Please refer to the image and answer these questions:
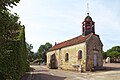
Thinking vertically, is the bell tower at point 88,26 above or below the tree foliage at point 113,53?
above

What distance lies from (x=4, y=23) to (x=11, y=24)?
0.64 metres

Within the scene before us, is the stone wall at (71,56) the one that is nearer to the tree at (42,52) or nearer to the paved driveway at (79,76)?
the paved driveway at (79,76)

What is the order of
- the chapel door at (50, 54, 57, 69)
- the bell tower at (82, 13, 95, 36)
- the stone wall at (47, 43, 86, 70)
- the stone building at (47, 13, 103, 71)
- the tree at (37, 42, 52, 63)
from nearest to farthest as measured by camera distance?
1. the stone building at (47, 13, 103, 71)
2. the stone wall at (47, 43, 86, 70)
3. the bell tower at (82, 13, 95, 36)
4. the chapel door at (50, 54, 57, 69)
5. the tree at (37, 42, 52, 63)

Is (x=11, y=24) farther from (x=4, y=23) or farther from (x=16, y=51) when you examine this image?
(x=16, y=51)

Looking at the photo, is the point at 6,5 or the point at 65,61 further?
the point at 65,61

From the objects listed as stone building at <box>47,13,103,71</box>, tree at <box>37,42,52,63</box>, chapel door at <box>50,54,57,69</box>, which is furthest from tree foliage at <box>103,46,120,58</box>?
stone building at <box>47,13,103,71</box>

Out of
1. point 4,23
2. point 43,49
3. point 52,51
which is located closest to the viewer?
point 4,23

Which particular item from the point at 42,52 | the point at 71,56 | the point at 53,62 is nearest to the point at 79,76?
the point at 71,56

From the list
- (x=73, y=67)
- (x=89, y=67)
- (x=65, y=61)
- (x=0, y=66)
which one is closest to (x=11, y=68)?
(x=0, y=66)

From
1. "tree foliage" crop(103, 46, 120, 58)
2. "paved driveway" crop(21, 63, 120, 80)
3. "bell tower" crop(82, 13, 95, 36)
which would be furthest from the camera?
"tree foliage" crop(103, 46, 120, 58)

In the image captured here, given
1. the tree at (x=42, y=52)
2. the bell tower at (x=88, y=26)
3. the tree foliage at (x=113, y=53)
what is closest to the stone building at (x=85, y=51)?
the bell tower at (x=88, y=26)

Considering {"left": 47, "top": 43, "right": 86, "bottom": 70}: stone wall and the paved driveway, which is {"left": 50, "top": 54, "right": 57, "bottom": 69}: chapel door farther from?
the paved driveway

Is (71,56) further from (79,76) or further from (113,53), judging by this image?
(113,53)

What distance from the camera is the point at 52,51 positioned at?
54.3 m
